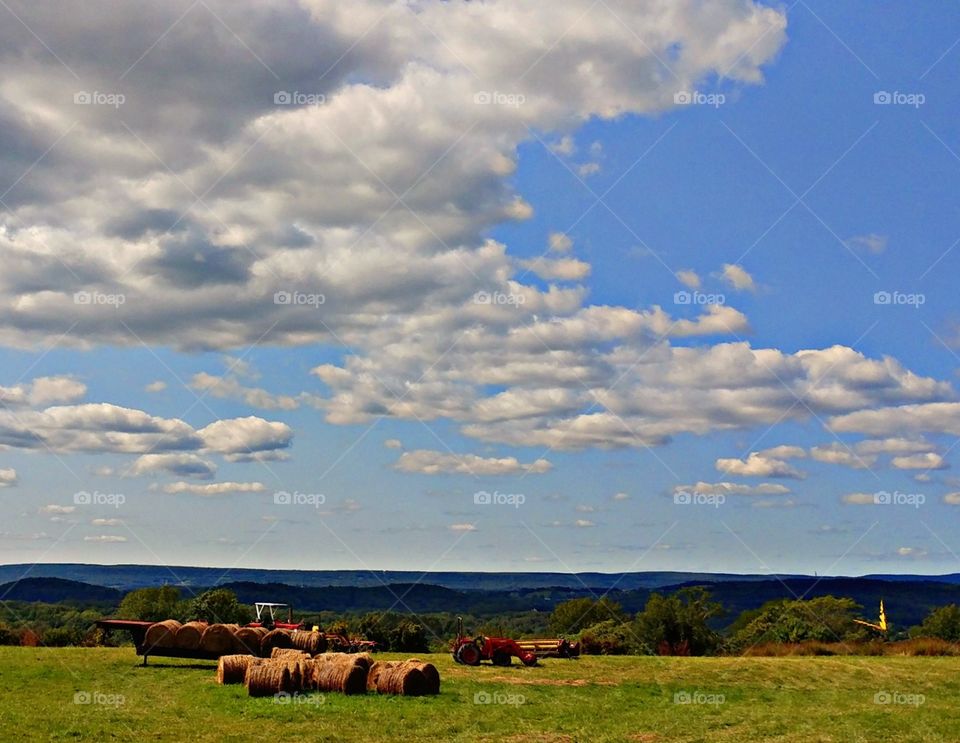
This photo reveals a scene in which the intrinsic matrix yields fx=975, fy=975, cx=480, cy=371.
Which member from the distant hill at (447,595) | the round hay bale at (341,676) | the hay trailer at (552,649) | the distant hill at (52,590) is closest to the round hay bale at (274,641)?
the round hay bale at (341,676)

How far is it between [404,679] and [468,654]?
1006 centimetres

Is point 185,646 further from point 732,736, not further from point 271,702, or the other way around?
point 732,736

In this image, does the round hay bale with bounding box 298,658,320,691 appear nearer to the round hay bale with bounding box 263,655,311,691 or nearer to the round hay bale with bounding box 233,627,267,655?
the round hay bale with bounding box 263,655,311,691

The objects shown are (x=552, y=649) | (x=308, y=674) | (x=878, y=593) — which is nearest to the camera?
(x=308, y=674)

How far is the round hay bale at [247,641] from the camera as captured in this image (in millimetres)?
34781

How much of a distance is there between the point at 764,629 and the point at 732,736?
47.8 meters

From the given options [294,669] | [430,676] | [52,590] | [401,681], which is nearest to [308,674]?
[294,669]

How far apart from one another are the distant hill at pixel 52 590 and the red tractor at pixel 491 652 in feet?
448

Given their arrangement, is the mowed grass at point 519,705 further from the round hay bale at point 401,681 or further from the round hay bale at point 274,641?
the round hay bale at point 274,641

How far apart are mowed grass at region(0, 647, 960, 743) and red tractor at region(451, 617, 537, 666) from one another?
674mm

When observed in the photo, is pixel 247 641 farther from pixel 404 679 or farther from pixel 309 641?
pixel 404 679

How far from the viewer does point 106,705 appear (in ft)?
80.5

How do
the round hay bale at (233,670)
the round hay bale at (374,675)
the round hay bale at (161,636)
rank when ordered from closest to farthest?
the round hay bale at (374,675)
the round hay bale at (233,670)
the round hay bale at (161,636)

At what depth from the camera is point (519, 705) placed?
27453mm
